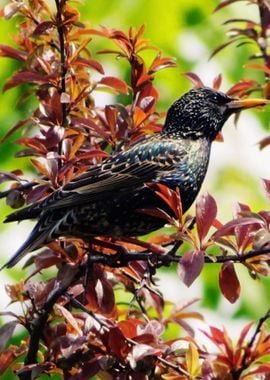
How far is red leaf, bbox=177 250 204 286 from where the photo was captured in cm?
312

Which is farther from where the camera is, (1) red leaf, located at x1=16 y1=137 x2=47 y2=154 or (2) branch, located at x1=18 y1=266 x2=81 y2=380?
(1) red leaf, located at x1=16 y1=137 x2=47 y2=154

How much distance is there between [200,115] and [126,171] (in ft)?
1.86

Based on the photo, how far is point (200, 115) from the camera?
4707 millimetres

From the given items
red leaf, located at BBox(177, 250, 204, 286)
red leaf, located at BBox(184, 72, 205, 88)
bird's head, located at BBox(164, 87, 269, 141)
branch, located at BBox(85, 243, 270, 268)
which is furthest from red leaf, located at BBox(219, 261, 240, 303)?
bird's head, located at BBox(164, 87, 269, 141)

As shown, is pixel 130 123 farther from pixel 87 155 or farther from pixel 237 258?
pixel 237 258

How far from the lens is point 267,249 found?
3.20 meters

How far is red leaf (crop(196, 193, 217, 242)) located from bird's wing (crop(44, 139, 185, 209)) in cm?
73

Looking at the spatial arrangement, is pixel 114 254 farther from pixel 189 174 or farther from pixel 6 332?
pixel 189 174

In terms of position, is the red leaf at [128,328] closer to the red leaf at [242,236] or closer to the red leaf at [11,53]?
the red leaf at [242,236]

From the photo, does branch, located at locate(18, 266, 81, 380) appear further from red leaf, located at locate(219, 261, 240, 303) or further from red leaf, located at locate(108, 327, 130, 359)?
red leaf, located at locate(219, 261, 240, 303)

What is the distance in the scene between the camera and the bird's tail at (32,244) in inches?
156

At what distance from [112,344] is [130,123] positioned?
3.43 feet

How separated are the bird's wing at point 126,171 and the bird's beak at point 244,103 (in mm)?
273

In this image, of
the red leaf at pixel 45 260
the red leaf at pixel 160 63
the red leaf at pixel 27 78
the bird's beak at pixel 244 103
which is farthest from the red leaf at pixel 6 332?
the bird's beak at pixel 244 103
